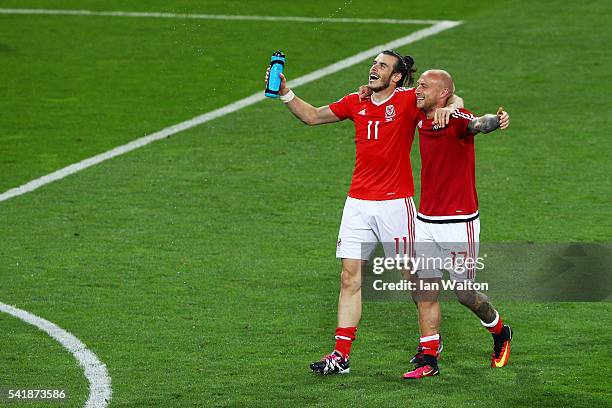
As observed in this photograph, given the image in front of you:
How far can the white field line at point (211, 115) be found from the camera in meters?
16.3

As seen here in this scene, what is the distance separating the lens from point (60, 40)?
22703mm

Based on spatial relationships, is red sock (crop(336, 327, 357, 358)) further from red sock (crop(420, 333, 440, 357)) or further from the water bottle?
the water bottle

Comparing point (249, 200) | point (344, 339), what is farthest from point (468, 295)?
point (249, 200)

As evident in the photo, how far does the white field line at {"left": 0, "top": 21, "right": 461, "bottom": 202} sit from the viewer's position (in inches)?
643

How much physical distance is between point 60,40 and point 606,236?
11193 millimetres

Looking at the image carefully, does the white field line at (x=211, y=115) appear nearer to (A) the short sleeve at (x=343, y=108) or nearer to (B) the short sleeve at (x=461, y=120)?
(A) the short sleeve at (x=343, y=108)

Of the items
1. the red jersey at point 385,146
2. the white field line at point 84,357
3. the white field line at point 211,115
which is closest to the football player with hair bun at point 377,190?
the red jersey at point 385,146

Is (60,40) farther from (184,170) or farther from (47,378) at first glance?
(47,378)

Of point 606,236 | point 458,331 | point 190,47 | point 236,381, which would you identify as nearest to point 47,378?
point 236,381

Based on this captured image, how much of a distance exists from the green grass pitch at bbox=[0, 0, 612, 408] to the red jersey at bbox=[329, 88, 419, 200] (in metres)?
1.29

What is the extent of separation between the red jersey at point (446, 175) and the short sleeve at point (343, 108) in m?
0.55

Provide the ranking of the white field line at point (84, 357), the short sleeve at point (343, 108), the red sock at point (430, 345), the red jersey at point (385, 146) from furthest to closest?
the short sleeve at point (343, 108), the red jersey at point (385, 146), the red sock at point (430, 345), the white field line at point (84, 357)

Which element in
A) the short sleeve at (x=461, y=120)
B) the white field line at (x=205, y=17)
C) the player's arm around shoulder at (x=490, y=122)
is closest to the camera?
the player's arm around shoulder at (x=490, y=122)

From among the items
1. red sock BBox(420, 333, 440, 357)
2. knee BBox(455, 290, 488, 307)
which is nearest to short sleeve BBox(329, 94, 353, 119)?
knee BBox(455, 290, 488, 307)
